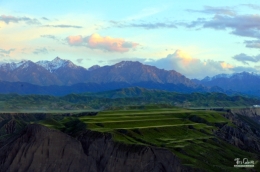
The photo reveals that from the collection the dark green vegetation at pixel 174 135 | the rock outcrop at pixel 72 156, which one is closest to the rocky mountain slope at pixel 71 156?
the rock outcrop at pixel 72 156

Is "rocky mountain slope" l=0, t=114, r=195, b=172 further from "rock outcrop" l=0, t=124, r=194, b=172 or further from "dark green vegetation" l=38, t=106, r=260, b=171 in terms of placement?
"dark green vegetation" l=38, t=106, r=260, b=171

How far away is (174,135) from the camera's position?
538ft

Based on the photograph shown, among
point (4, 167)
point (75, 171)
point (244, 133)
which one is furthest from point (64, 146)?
point (244, 133)

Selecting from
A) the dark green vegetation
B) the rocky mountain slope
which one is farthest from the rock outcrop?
the dark green vegetation

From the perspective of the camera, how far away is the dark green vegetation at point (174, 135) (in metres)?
139

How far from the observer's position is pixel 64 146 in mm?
130500

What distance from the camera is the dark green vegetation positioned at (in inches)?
5487

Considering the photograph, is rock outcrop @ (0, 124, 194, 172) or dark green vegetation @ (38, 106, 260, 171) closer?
rock outcrop @ (0, 124, 194, 172)

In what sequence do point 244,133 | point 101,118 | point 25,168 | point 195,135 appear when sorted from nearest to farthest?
point 25,168 → point 195,135 → point 101,118 → point 244,133

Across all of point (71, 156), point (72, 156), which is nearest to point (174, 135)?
point (72, 156)

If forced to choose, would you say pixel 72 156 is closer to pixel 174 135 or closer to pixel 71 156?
pixel 71 156

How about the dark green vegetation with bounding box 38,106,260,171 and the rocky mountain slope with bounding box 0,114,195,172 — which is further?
the dark green vegetation with bounding box 38,106,260,171

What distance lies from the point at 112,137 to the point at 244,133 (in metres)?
83.2

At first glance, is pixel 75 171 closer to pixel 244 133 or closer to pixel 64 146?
pixel 64 146
